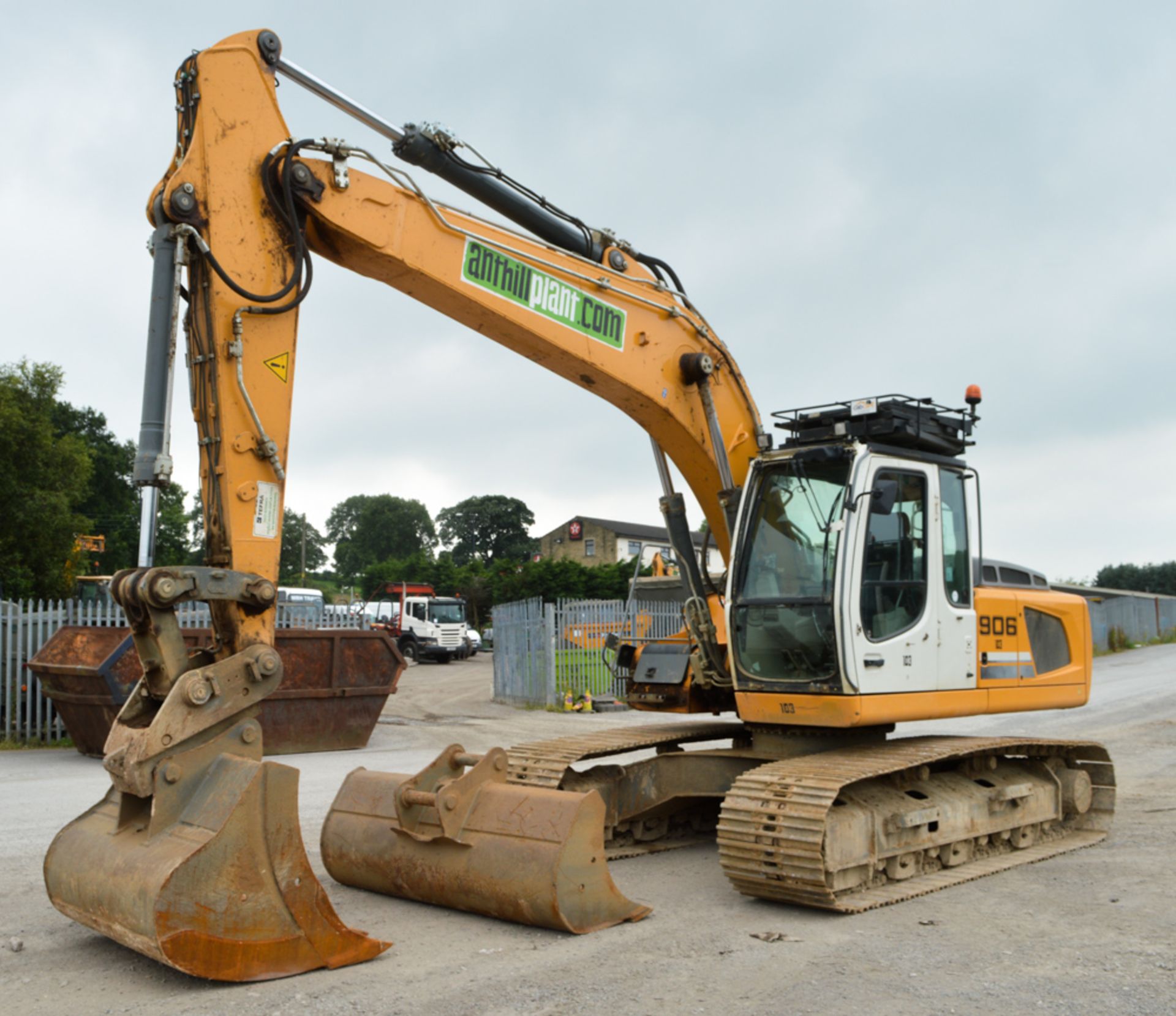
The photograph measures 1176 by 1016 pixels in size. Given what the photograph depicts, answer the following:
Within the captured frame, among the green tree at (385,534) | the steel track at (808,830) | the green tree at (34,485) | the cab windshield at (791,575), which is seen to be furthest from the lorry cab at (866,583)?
the green tree at (385,534)

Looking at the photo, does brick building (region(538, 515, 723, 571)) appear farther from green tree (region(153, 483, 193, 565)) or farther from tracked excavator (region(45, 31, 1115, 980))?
tracked excavator (region(45, 31, 1115, 980))

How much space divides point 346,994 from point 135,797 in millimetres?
1282

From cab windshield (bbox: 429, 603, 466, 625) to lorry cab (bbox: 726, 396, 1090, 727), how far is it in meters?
32.1

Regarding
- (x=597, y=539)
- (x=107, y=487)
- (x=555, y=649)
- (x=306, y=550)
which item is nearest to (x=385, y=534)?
(x=306, y=550)

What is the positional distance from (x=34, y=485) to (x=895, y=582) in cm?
3046

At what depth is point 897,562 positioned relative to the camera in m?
7.07

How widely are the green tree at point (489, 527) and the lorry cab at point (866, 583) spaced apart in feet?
268

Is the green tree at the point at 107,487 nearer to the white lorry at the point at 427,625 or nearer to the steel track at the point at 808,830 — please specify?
the white lorry at the point at 427,625

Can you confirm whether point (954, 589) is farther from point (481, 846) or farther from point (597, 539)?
point (597, 539)

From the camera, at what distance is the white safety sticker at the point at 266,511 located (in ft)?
17.6

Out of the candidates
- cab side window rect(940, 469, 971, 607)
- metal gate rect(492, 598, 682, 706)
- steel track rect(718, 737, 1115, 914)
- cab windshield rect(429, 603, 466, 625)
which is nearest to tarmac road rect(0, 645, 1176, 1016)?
steel track rect(718, 737, 1115, 914)

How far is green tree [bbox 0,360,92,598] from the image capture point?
3111cm

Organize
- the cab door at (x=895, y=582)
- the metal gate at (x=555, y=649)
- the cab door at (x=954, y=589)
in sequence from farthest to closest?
the metal gate at (x=555, y=649) → the cab door at (x=954, y=589) → the cab door at (x=895, y=582)

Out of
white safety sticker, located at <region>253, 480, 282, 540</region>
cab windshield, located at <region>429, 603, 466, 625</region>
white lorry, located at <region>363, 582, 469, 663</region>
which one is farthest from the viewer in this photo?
cab windshield, located at <region>429, 603, 466, 625</region>
